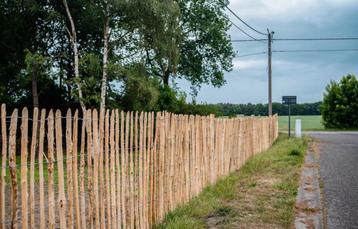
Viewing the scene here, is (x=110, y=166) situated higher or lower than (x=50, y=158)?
lower

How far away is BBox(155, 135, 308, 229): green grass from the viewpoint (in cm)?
671

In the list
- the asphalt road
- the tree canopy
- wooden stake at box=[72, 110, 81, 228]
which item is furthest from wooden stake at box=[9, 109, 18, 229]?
the tree canopy

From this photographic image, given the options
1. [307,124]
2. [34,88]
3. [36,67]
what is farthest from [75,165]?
[307,124]

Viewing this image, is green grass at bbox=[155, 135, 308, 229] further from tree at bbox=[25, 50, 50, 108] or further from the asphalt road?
tree at bbox=[25, 50, 50, 108]

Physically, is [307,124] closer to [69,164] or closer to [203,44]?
[203,44]

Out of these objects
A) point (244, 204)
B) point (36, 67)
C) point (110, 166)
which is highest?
point (36, 67)

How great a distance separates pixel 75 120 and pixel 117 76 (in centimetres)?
1498

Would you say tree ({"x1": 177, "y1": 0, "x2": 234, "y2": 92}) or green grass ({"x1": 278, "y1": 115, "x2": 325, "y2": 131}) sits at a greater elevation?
tree ({"x1": 177, "y1": 0, "x2": 234, "y2": 92})

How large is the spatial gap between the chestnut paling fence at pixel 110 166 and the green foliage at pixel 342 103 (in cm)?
3306

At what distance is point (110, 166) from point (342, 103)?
3905 centimetres

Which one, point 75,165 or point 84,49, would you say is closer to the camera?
point 75,165

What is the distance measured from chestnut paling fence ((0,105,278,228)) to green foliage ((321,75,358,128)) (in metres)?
33.1

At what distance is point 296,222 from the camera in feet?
22.9

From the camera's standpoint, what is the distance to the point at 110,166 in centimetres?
534
